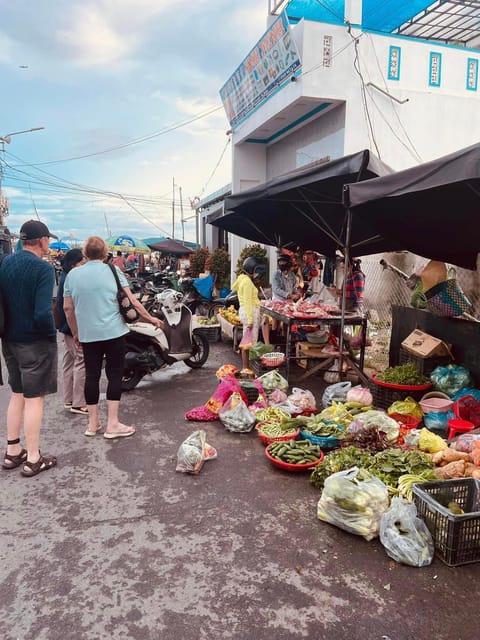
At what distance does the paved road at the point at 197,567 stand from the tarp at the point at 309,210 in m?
3.65

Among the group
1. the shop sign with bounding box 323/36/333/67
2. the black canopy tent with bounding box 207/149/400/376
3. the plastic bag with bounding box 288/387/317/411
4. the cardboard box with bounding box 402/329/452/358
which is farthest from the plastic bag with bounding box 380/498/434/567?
the shop sign with bounding box 323/36/333/67

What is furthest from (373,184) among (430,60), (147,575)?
(430,60)

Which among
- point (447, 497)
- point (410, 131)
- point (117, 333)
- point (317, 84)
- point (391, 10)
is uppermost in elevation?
point (391, 10)

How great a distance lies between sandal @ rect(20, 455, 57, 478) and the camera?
393 centimetres

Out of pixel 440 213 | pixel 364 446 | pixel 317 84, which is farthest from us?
pixel 317 84

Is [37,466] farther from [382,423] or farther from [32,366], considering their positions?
[382,423]

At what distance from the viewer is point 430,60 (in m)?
10.5

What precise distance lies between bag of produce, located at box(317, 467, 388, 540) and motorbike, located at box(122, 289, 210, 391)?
12.3ft

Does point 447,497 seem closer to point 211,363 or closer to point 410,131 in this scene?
point 211,363

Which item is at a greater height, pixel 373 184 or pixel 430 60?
pixel 430 60

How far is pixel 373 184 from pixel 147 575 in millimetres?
3879

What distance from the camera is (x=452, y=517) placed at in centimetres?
272

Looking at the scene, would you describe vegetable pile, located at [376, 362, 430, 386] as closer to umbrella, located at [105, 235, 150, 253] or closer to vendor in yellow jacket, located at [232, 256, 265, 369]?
vendor in yellow jacket, located at [232, 256, 265, 369]

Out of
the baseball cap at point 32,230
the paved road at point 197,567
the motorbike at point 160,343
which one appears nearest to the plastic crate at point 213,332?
the motorbike at point 160,343
